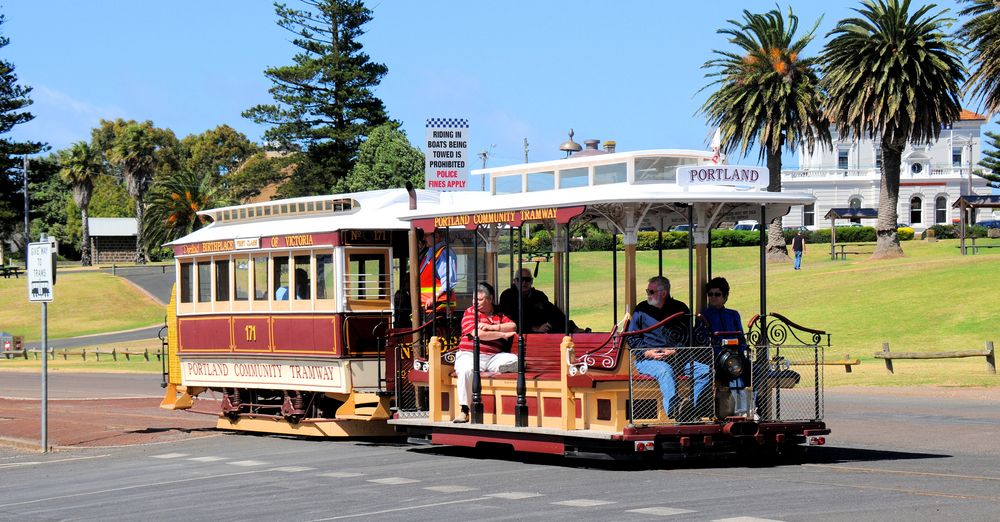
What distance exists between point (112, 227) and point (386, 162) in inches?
2374

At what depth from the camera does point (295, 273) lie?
18766mm

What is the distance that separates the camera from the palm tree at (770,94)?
197ft

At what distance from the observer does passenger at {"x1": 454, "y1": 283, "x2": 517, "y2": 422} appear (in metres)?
15.5

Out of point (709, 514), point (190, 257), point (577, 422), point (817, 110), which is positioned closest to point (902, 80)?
point (817, 110)

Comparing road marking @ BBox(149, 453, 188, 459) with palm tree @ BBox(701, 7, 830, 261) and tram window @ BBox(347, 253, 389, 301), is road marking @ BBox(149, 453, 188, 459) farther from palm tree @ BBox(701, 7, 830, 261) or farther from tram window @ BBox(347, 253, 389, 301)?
palm tree @ BBox(701, 7, 830, 261)

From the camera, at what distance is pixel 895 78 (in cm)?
5528

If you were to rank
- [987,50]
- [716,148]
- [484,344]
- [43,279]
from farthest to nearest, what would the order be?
1. [987,50]
2. [43,279]
3. [484,344]
4. [716,148]

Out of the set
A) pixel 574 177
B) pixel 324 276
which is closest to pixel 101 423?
pixel 324 276

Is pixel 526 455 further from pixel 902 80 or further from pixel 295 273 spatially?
pixel 902 80

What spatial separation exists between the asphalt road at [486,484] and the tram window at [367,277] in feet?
6.72

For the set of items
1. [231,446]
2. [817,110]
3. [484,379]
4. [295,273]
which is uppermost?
[817,110]

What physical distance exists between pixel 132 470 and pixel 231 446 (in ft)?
8.70

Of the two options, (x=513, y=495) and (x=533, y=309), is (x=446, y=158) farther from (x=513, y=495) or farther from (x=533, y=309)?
(x=513, y=495)

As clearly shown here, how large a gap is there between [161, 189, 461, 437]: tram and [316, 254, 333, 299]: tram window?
2cm
